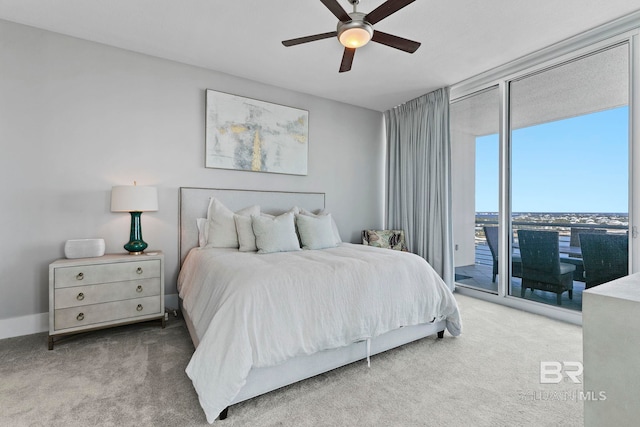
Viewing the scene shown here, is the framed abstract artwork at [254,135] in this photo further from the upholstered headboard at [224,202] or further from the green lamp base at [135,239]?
the green lamp base at [135,239]

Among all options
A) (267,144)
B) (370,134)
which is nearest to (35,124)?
(267,144)

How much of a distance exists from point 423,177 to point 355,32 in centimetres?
Result: 247

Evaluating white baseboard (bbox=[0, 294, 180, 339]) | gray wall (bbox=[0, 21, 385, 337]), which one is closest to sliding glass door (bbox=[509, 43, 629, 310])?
gray wall (bbox=[0, 21, 385, 337])

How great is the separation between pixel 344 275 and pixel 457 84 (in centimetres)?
314

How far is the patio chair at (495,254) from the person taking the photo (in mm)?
3434

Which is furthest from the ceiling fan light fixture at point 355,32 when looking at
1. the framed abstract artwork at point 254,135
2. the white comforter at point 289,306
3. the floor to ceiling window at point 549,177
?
the floor to ceiling window at point 549,177

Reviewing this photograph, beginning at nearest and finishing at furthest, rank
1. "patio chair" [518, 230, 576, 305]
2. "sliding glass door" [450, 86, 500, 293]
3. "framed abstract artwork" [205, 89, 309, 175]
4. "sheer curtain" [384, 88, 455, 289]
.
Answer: "patio chair" [518, 230, 576, 305] < "framed abstract artwork" [205, 89, 309, 175] < "sliding glass door" [450, 86, 500, 293] < "sheer curtain" [384, 88, 455, 289]

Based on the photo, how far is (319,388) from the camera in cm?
182

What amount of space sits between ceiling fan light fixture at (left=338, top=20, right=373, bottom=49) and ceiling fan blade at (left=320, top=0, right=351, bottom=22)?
45 millimetres

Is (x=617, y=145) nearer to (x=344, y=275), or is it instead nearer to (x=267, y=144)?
(x=344, y=275)

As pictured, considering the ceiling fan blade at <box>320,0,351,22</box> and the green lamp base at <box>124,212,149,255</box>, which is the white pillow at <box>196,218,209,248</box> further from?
the ceiling fan blade at <box>320,0,351,22</box>

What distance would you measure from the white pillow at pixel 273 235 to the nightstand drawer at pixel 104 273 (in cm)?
93

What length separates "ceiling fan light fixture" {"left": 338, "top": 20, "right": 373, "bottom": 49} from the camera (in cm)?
208

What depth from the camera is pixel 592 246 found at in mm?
2836
